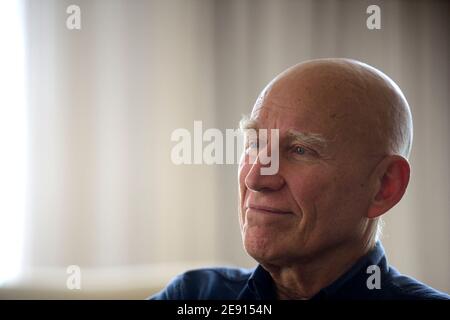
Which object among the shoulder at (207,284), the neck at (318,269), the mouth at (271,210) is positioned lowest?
the shoulder at (207,284)

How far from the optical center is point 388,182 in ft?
3.33

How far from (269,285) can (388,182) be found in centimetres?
35

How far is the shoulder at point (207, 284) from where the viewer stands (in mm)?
1172

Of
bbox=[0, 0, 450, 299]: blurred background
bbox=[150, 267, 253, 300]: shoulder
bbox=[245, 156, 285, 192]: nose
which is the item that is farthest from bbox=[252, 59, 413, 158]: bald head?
bbox=[150, 267, 253, 300]: shoulder

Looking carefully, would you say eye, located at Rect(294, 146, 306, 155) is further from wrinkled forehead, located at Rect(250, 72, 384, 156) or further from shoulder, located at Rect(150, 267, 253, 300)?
shoulder, located at Rect(150, 267, 253, 300)

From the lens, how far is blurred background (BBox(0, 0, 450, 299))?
125 centimetres

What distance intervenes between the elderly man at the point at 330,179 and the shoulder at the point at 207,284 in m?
0.15

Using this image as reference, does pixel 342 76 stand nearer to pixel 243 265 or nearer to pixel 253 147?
pixel 253 147

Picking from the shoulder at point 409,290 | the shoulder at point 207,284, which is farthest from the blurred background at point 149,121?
the shoulder at point 409,290

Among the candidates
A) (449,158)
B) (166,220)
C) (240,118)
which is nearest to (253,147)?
(240,118)

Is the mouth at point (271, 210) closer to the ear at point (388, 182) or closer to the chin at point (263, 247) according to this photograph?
the chin at point (263, 247)

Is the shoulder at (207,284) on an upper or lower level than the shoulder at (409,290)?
lower

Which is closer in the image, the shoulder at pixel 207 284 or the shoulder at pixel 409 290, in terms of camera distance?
the shoulder at pixel 409 290

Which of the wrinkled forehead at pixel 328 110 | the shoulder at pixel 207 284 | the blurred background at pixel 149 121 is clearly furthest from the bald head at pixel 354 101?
the shoulder at pixel 207 284
